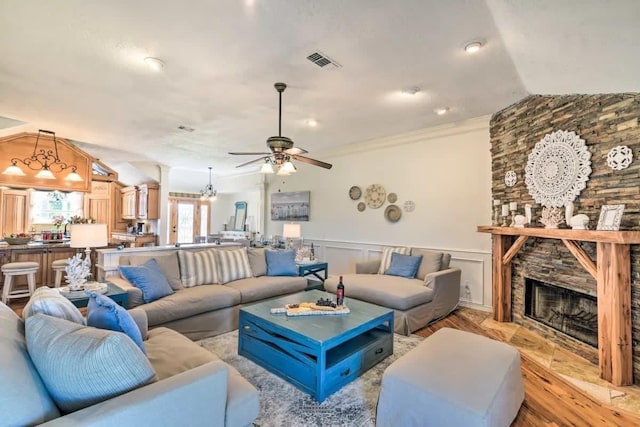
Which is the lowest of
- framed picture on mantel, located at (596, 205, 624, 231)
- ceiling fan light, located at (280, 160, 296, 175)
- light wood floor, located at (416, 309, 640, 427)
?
light wood floor, located at (416, 309, 640, 427)

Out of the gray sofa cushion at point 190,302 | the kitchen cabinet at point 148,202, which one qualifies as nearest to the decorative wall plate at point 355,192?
the gray sofa cushion at point 190,302

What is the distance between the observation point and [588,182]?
299 cm

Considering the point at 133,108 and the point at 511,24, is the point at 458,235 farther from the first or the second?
the point at 133,108

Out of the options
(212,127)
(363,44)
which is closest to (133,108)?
(212,127)

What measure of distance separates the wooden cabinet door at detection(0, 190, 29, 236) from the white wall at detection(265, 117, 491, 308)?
623 cm

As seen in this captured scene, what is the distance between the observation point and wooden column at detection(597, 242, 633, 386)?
2.47m

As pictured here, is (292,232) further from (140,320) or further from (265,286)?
(140,320)

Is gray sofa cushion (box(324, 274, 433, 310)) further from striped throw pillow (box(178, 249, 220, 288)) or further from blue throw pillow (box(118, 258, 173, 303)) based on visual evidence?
blue throw pillow (box(118, 258, 173, 303))

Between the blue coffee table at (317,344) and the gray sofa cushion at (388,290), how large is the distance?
0.46 m

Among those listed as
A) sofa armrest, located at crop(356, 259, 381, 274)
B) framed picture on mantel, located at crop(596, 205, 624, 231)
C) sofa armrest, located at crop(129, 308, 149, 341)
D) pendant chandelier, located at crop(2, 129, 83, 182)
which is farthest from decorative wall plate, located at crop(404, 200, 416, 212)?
pendant chandelier, located at crop(2, 129, 83, 182)

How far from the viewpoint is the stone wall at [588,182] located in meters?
2.62

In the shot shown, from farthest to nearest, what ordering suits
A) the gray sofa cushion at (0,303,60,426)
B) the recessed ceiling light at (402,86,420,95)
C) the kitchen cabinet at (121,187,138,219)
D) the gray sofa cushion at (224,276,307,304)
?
the kitchen cabinet at (121,187,138,219) → the gray sofa cushion at (224,276,307,304) → the recessed ceiling light at (402,86,420,95) → the gray sofa cushion at (0,303,60,426)

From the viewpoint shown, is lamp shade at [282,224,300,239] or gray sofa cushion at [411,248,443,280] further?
lamp shade at [282,224,300,239]

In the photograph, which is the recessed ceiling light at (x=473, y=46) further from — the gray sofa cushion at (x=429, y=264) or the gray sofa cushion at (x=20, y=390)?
the gray sofa cushion at (x=20, y=390)
